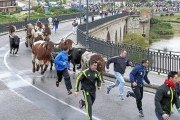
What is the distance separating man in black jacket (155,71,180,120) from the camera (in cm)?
782

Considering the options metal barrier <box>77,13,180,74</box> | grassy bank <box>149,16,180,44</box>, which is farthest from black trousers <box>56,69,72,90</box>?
grassy bank <box>149,16,180,44</box>

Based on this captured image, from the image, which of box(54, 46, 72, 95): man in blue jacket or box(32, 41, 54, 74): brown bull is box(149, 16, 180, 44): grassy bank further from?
box(54, 46, 72, 95): man in blue jacket

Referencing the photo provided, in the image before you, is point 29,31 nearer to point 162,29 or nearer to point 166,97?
point 166,97

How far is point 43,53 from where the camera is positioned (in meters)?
16.4

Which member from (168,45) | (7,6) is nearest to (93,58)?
(168,45)

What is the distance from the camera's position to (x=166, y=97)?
316 inches

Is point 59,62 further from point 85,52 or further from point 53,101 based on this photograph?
point 85,52

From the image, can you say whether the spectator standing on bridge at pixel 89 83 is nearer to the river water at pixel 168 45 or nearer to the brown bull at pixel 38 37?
the brown bull at pixel 38 37

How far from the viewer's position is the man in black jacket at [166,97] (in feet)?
25.7

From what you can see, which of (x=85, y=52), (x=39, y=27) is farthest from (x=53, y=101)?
(x=39, y=27)

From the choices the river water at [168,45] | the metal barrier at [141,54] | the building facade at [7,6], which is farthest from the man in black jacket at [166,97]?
the building facade at [7,6]

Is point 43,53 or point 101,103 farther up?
point 43,53

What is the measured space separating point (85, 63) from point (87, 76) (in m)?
6.03

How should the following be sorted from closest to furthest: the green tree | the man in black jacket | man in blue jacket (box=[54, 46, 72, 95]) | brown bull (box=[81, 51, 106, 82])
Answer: the man in black jacket < man in blue jacket (box=[54, 46, 72, 95]) < brown bull (box=[81, 51, 106, 82]) < the green tree
